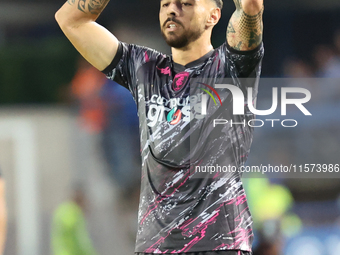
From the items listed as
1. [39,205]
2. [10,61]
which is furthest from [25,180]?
[10,61]

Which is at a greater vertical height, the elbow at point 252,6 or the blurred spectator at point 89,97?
the elbow at point 252,6

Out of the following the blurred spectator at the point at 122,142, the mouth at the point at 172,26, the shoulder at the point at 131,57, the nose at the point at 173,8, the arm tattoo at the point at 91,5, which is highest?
the arm tattoo at the point at 91,5

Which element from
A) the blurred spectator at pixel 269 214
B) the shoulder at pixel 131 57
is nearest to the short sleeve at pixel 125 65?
the shoulder at pixel 131 57

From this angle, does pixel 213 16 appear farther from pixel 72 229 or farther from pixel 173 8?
pixel 72 229

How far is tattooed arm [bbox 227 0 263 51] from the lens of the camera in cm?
174

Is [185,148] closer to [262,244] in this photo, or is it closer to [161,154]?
[161,154]

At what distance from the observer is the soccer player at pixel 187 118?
176cm

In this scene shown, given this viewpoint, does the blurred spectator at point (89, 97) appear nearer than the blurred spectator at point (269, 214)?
No

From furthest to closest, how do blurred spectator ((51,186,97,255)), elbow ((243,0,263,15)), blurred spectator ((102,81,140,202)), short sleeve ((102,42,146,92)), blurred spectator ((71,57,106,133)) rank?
blurred spectator ((71,57,106,133)), blurred spectator ((102,81,140,202)), blurred spectator ((51,186,97,255)), short sleeve ((102,42,146,92)), elbow ((243,0,263,15))

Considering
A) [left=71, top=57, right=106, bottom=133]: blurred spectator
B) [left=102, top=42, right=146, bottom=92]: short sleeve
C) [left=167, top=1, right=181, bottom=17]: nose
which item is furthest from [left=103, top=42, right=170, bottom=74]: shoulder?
[left=71, top=57, right=106, bottom=133]: blurred spectator

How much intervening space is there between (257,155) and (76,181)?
1.79 metres

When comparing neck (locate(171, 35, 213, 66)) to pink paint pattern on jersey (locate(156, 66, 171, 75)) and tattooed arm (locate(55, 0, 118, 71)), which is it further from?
tattooed arm (locate(55, 0, 118, 71))

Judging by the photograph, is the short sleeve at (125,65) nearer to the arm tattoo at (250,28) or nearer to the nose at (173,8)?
the nose at (173,8)

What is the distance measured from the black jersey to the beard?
0.10 meters
